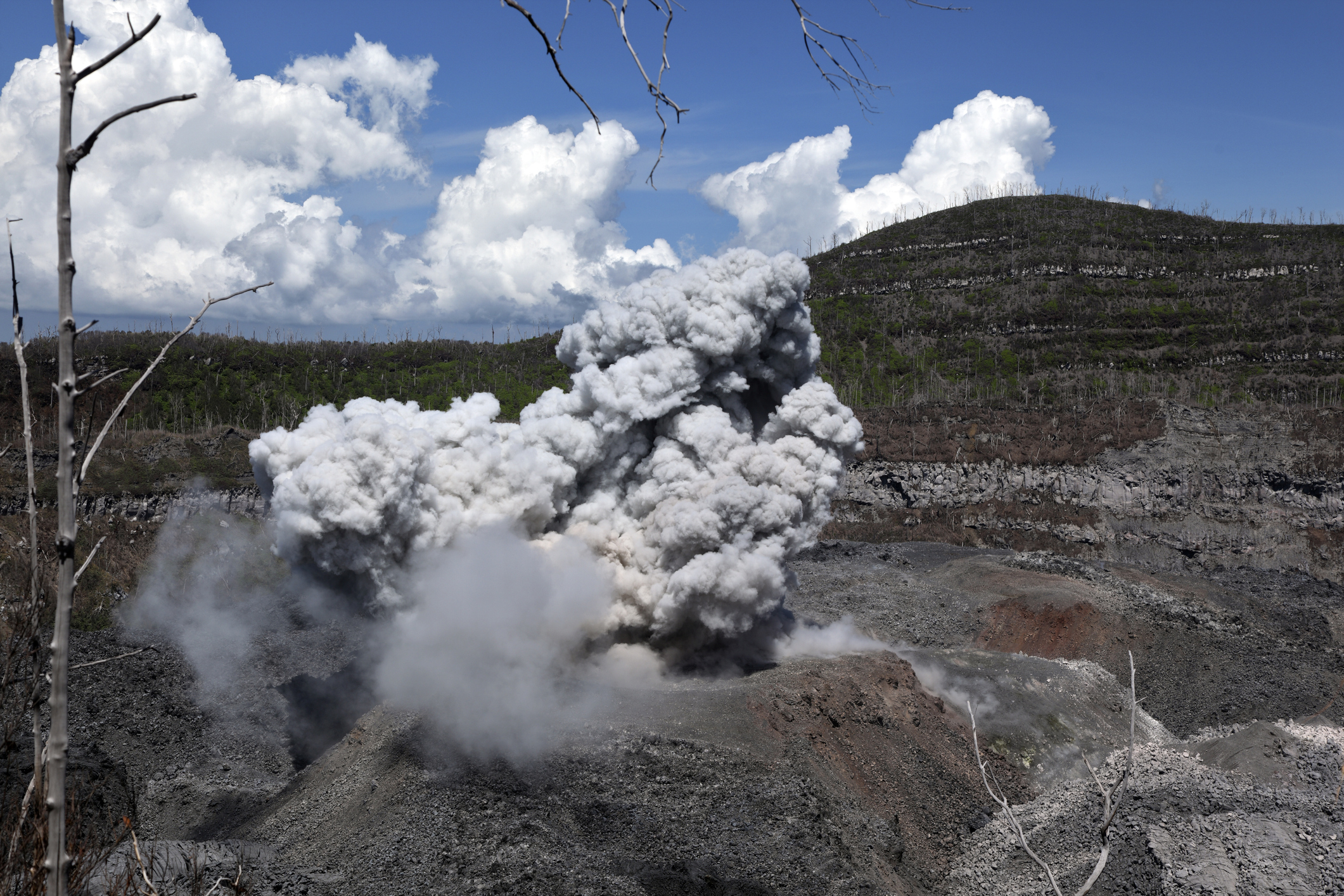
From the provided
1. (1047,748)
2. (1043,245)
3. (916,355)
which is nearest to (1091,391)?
(916,355)

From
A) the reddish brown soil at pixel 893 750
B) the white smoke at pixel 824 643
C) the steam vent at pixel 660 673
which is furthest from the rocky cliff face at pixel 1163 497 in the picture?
the reddish brown soil at pixel 893 750

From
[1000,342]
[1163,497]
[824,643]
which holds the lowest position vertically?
[824,643]

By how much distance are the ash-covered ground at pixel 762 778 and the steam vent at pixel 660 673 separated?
0.25 ft

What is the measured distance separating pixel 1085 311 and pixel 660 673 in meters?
85.3

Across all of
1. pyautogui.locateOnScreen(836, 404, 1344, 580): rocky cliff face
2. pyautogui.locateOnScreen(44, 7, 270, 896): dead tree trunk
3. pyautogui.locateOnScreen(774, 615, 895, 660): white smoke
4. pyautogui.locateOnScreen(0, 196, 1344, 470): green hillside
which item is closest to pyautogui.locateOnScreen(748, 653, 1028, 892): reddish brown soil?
pyautogui.locateOnScreen(774, 615, 895, 660): white smoke

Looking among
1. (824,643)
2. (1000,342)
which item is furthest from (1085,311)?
(824,643)

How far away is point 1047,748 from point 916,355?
73455mm

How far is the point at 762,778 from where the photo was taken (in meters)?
15.2

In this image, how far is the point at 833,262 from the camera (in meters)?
114

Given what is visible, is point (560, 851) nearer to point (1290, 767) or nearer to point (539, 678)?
point (539, 678)

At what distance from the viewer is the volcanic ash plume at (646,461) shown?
1847cm

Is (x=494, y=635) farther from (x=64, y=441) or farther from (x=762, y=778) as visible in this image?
(x=64, y=441)

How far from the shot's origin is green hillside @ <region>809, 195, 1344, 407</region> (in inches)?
3088

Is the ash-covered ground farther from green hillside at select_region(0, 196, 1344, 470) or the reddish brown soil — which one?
green hillside at select_region(0, 196, 1344, 470)
